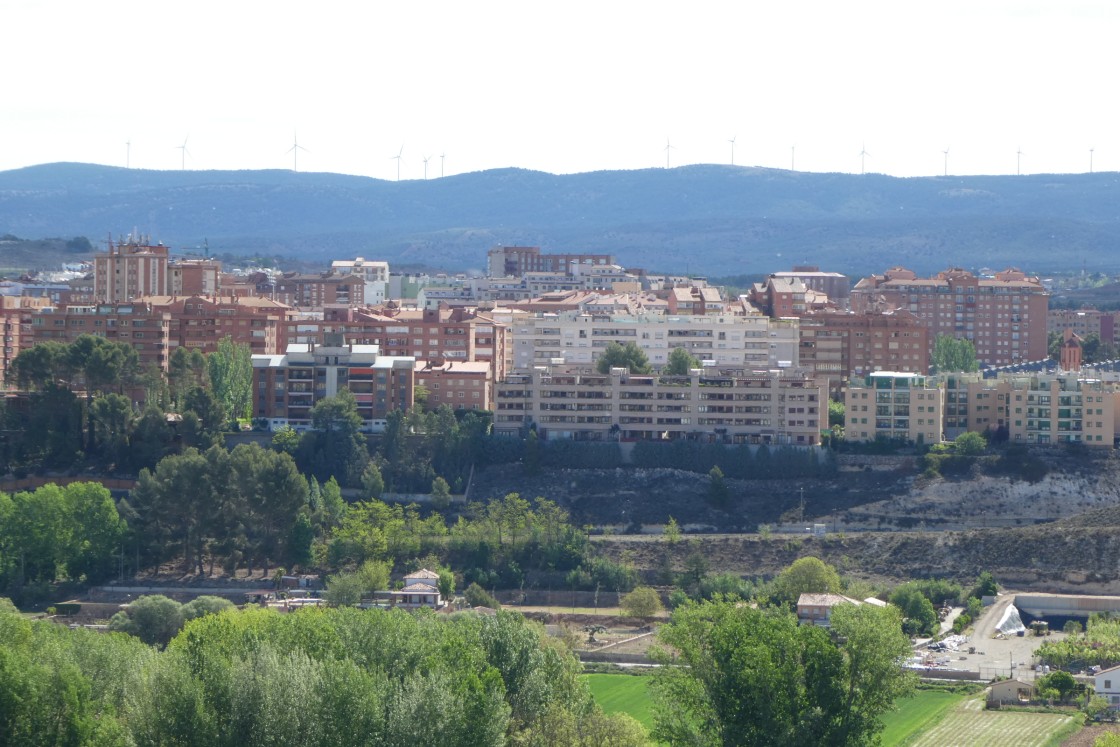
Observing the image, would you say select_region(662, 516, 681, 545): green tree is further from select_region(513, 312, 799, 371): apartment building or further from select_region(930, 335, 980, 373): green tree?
select_region(930, 335, 980, 373): green tree

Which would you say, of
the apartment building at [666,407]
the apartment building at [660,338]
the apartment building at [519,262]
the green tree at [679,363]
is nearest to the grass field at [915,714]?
the apartment building at [666,407]

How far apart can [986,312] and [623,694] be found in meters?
64.1

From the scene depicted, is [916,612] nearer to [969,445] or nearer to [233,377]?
[969,445]

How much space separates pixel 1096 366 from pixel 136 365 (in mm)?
40899

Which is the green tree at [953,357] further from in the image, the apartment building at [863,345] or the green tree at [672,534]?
the green tree at [672,534]

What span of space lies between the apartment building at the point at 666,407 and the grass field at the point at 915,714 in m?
22.8

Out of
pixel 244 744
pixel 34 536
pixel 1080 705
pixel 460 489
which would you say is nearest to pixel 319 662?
pixel 244 744

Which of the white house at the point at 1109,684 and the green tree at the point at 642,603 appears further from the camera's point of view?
the green tree at the point at 642,603

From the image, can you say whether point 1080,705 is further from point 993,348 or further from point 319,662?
point 993,348

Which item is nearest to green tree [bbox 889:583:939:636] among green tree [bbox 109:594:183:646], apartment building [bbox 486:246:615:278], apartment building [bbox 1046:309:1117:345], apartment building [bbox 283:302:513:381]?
green tree [bbox 109:594:183:646]

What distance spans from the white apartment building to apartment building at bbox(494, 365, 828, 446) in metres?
49.2

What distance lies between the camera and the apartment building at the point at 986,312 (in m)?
112

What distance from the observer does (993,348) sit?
11200cm

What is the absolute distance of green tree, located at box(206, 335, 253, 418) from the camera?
77438mm
